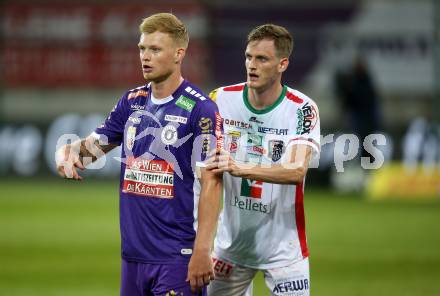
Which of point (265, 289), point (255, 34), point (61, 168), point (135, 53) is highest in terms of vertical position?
point (135, 53)

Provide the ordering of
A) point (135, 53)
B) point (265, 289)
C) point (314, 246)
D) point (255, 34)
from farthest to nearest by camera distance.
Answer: point (135, 53)
point (314, 246)
point (265, 289)
point (255, 34)

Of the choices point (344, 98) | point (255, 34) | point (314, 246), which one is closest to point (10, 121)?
point (344, 98)

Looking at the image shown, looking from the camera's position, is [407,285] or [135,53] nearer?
[407,285]

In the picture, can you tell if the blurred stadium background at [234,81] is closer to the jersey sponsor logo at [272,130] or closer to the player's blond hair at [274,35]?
the jersey sponsor logo at [272,130]

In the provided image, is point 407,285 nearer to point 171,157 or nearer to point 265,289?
point 265,289

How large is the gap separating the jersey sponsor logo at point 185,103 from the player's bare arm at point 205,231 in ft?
1.25

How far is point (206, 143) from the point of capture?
5418 millimetres

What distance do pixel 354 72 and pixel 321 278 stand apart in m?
10.0

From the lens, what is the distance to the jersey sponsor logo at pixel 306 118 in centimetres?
630

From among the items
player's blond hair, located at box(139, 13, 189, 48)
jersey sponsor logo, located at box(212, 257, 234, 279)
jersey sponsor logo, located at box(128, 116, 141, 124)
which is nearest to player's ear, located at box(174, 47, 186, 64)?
player's blond hair, located at box(139, 13, 189, 48)

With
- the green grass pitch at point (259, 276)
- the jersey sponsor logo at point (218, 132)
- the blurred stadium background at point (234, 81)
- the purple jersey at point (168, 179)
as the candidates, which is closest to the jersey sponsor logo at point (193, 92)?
the purple jersey at point (168, 179)

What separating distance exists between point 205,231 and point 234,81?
57.3ft

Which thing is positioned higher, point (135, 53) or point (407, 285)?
point (135, 53)

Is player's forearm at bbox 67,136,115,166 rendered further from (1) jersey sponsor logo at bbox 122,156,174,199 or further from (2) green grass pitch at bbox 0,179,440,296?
(2) green grass pitch at bbox 0,179,440,296
